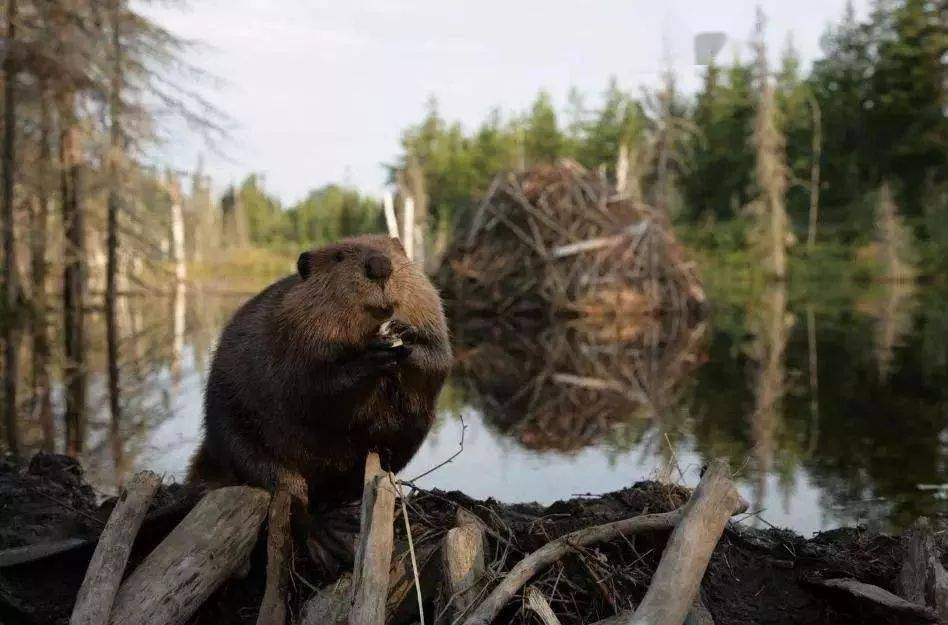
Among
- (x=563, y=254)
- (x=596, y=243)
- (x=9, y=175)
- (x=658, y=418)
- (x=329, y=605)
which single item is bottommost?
(x=658, y=418)

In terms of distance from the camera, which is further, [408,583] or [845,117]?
[845,117]

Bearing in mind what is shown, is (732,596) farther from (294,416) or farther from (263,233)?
(263,233)

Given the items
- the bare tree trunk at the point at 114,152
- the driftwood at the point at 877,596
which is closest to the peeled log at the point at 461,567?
the driftwood at the point at 877,596

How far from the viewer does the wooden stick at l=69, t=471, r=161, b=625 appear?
9.41 ft

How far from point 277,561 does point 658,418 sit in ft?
17.8

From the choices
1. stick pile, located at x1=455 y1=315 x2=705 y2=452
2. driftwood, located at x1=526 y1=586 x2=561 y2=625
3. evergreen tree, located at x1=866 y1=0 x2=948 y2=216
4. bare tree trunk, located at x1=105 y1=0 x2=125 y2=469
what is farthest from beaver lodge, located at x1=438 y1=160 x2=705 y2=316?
evergreen tree, located at x1=866 y1=0 x2=948 y2=216

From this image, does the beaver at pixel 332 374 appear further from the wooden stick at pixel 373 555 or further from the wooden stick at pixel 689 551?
the wooden stick at pixel 689 551

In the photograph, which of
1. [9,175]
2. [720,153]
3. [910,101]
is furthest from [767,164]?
[9,175]

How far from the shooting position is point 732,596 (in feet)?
10.7

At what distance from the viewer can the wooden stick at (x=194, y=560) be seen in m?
2.96

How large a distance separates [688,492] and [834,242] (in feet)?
166

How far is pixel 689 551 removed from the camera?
9.17ft

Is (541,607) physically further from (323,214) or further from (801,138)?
(323,214)

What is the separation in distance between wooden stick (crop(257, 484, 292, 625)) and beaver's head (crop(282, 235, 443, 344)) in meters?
0.64
